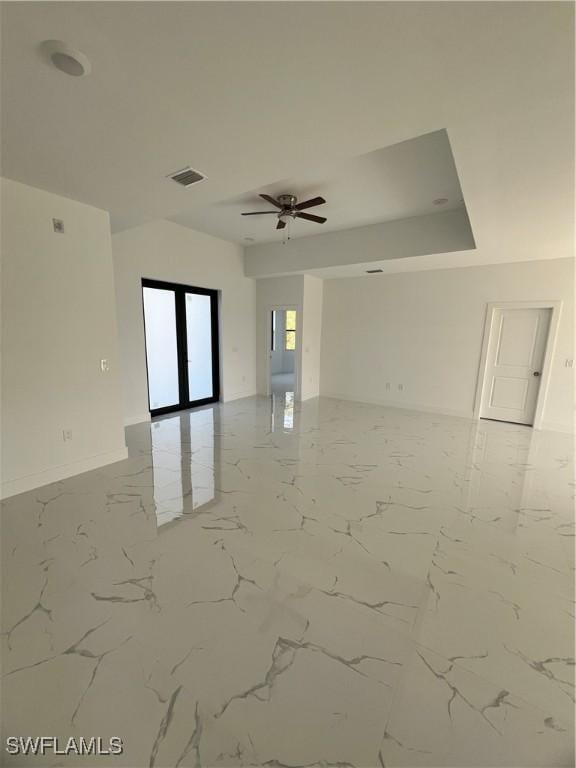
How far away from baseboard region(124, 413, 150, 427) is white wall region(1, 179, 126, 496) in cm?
129

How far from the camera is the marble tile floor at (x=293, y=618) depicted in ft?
4.04

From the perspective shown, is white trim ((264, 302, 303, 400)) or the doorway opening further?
the doorway opening

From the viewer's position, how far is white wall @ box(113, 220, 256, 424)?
462cm

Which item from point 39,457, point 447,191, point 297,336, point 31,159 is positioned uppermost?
point 447,191

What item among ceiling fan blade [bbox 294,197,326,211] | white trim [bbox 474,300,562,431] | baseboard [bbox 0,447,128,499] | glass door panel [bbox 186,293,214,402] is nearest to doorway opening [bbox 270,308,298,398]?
glass door panel [bbox 186,293,214,402]

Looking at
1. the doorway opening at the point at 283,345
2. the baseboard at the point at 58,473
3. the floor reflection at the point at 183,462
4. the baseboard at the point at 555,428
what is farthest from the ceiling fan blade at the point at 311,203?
the doorway opening at the point at 283,345

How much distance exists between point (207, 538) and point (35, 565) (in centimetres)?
107

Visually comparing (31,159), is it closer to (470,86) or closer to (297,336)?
(470,86)

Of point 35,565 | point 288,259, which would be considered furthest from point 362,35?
point 288,259

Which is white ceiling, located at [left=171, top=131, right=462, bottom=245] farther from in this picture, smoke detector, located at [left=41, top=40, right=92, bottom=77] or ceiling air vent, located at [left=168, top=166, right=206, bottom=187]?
smoke detector, located at [left=41, top=40, right=92, bottom=77]

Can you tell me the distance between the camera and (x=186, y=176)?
2.51 m

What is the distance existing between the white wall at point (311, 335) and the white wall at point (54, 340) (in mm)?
3824

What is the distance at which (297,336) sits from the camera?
654 cm

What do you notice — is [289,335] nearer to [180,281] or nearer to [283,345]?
[283,345]
